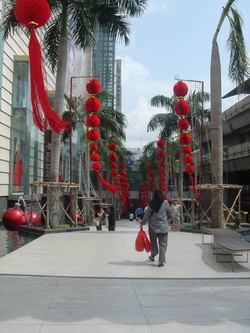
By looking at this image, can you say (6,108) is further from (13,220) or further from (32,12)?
(32,12)

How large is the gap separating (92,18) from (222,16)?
5.39 metres

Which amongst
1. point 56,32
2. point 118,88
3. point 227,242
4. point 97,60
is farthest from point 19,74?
point 118,88

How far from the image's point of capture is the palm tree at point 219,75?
1634 cm

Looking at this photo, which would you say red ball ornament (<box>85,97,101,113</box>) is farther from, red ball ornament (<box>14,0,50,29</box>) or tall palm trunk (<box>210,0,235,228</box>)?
red ball ornament (<box>14,0,50,29</box>)

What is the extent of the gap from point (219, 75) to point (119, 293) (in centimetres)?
1248

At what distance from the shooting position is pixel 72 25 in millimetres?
18141

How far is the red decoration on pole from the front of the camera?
6578 mm

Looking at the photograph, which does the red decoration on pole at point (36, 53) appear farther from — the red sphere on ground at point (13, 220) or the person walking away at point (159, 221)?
the red sphere on ground at point (13, 220)

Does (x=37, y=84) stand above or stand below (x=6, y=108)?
below

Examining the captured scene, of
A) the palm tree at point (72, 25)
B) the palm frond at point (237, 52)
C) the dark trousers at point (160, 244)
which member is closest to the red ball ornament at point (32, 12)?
the dark trousers at point (160, 244)

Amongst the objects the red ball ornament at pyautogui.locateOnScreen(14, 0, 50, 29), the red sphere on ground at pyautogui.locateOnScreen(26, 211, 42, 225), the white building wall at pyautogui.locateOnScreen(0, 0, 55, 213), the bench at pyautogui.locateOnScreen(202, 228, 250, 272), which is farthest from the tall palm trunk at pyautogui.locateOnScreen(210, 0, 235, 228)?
the red ball ornament at pyautogui.locateOnScreen(14, 0, 50, 29)

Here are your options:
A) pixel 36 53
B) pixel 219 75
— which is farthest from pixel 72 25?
pixel 36 53

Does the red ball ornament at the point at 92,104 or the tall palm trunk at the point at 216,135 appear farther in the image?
the red ball ornament at the point at 92,104

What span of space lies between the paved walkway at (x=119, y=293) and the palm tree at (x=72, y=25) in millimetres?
7851
